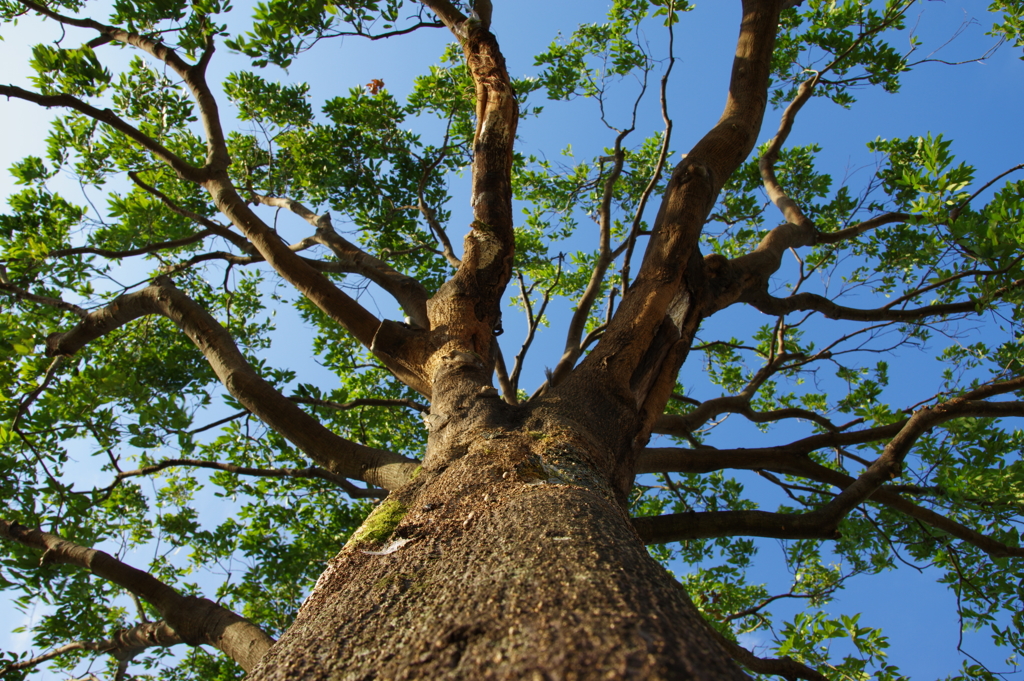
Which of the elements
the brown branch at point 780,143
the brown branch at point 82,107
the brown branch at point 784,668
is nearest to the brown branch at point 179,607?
the brown branch at point 784,668

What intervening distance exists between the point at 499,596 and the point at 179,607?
3180mm

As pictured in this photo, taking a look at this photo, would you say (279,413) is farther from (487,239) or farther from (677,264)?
(677,264)

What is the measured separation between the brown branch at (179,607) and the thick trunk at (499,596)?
1871 millimetres

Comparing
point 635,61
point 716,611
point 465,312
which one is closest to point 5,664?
point 465,312

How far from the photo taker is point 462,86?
5.88 m

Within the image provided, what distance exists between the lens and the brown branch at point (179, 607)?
2982mm

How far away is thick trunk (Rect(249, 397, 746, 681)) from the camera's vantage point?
0.80 meters

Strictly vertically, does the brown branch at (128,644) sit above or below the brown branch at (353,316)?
below

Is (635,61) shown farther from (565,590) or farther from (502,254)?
(565,590)

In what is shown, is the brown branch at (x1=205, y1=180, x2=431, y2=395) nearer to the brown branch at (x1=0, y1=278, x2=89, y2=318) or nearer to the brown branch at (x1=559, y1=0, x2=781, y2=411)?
the brown branch at (x1=559, y1=0, x2=781, y2=411)

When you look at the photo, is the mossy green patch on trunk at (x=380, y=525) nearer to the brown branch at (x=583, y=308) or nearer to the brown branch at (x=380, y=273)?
the brown branch at (x=380, y=273)

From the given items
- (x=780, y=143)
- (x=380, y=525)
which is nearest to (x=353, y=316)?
(x=380, y=525)

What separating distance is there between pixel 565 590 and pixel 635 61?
601 cm

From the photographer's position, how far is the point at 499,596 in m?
1.00
